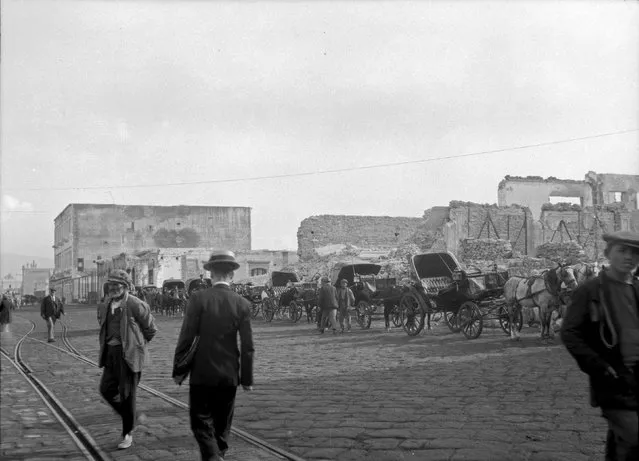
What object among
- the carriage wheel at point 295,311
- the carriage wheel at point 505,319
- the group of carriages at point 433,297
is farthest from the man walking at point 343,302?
the carriage wheel at point 295,311

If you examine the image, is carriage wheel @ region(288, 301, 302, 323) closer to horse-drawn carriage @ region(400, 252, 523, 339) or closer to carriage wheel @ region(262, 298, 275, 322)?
carriage wheel @ region(262, 298, 275, 322)

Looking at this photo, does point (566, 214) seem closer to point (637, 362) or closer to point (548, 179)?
point (548, 179)

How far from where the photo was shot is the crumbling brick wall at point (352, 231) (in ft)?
157

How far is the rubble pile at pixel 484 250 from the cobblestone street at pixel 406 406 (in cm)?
1755

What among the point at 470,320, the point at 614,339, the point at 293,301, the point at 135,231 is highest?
the point at 135,231

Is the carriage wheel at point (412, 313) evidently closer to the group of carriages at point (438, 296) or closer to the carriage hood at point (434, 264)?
the group of carriages at point (438, 296)

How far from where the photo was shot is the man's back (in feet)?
15.6

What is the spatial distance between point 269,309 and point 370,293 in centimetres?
697

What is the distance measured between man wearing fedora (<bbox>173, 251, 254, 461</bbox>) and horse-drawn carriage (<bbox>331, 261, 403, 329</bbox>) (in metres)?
14.7

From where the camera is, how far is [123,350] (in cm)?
595

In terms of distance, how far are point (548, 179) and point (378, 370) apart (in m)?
39.7

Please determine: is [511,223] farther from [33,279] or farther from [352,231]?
[33,279]

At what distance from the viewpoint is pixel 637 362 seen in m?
3.82

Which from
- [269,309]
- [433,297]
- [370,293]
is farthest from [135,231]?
[433,297]
